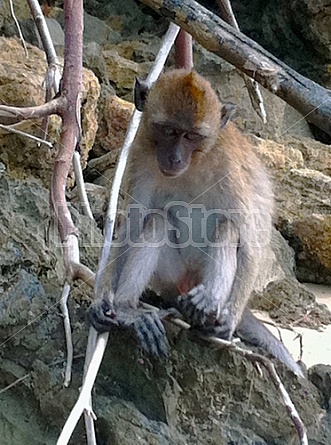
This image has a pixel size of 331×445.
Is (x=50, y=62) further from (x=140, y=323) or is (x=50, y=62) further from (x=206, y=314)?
(x=206, y=314)

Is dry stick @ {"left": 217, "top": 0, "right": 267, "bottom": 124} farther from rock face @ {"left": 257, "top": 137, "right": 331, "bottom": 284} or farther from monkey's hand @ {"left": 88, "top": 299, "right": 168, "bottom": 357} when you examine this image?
rock face @ {"left": 257, "top": 137, "right": 331, "bottom": 284}

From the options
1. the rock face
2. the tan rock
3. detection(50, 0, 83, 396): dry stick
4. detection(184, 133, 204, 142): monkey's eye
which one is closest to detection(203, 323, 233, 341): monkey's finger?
detection(50, 0, 83, 396): dry stick

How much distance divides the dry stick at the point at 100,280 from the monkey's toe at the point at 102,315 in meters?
0.06

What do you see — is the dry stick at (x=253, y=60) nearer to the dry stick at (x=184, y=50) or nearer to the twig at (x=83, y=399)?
the twig at (x=83, y=399)

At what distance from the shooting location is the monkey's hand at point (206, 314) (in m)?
3.43

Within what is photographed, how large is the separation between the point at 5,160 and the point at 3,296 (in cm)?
150

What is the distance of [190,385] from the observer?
130 inches

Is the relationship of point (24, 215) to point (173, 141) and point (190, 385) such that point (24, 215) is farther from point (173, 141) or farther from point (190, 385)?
point (190, 385)

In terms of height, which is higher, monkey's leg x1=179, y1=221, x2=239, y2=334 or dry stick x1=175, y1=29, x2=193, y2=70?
dry stick x1=175, y1=29, x2=193, y2=70

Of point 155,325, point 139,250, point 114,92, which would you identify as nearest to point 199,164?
point 139,250

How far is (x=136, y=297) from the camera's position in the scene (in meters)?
3.65

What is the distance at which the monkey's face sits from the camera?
12.3 ft

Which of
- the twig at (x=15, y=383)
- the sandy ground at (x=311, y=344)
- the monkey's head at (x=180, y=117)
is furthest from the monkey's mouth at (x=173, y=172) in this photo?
the sandy ground at (x=311, y=344)

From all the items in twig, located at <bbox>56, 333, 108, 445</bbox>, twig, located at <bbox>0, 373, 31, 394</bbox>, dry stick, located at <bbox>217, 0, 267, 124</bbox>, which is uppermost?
dry stick, located at <bbox>217, 0, 267, 124</bbox>
